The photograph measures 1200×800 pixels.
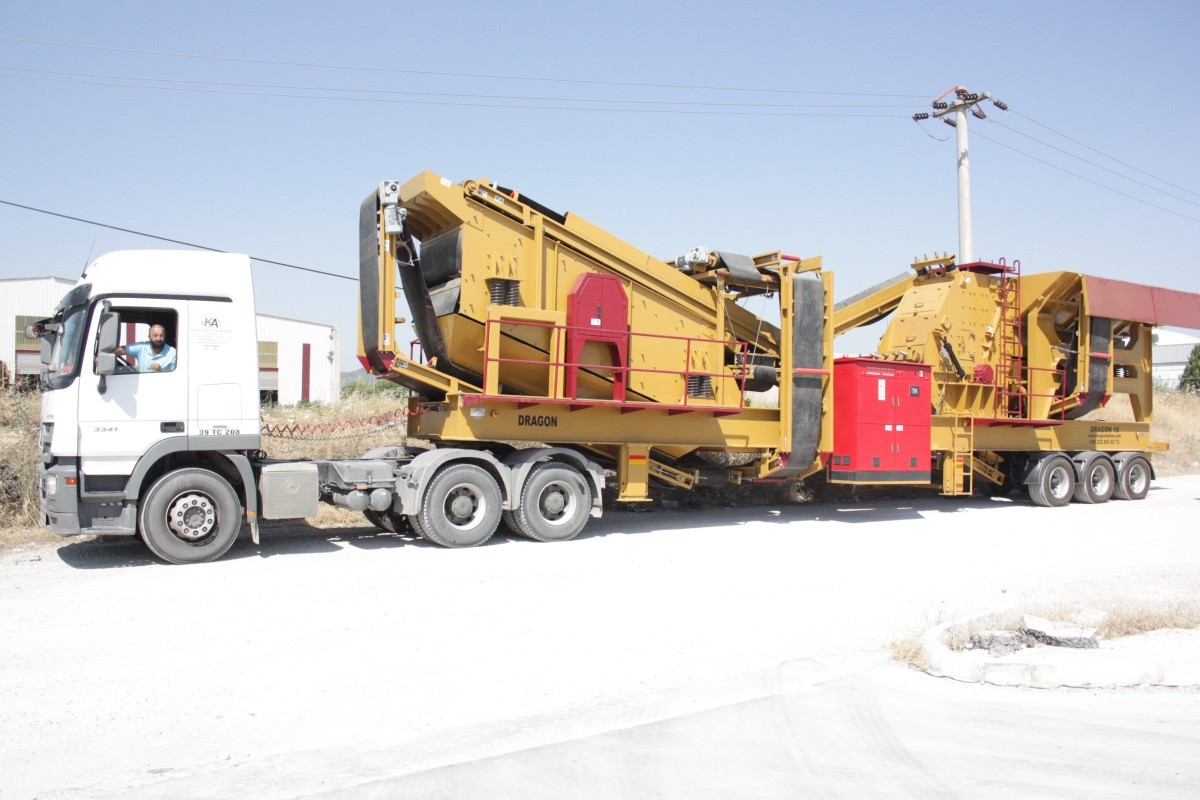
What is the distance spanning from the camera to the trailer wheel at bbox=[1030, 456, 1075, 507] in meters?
16.1

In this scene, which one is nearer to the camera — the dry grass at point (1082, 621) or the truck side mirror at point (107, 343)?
the dry grass at point (1082, 621)

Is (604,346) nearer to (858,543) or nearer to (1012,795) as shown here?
(858,543)

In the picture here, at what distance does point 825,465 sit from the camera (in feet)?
44.7

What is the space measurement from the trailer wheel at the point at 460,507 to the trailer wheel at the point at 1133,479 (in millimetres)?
12769

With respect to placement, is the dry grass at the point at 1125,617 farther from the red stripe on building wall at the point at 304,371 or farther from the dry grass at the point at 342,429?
the red stripe on building wall at the point at 304,371

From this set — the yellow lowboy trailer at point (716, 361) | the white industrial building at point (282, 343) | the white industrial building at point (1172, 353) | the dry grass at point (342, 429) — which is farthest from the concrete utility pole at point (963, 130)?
the white industrial building at point (1172, 353)

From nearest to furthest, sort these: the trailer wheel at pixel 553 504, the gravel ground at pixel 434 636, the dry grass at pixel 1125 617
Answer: the gravel ground at pixel 434 636, the dry grass at pixel 1125 617, the trailer wheel at pixel 553 504

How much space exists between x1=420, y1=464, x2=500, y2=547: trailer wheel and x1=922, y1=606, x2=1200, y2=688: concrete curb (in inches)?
233

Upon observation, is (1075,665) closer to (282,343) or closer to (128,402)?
(128,402)

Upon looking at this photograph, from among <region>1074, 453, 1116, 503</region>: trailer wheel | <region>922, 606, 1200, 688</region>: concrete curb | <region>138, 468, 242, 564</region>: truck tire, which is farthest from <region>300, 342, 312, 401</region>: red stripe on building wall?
<region>922, 606, 1200, 688</region>: concrete curb

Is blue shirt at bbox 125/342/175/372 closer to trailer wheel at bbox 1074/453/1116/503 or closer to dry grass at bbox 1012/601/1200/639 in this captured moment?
dry grass at bbox 1012/601/1200/639

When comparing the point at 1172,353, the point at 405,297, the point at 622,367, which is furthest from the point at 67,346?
the point at 1172,353

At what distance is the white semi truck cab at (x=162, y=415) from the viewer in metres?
9.00

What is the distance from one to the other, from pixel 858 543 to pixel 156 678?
8.39 metres
